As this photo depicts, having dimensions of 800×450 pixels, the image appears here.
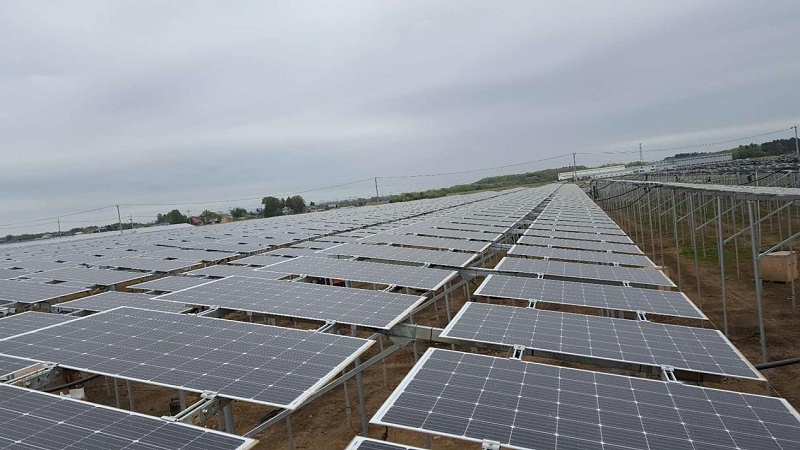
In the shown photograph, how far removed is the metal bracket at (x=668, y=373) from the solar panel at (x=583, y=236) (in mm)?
13647

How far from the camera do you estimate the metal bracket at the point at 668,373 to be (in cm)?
695

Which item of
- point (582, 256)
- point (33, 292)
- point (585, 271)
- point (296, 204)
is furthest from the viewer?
point (296, 204)

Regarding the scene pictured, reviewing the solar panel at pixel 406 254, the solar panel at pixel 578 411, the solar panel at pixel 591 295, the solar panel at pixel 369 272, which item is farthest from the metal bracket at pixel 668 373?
the solar panel at pixel 406 254

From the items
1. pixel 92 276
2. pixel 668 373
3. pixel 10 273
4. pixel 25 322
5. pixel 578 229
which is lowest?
pixel 668 373

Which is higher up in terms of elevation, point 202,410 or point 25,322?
point 25,322

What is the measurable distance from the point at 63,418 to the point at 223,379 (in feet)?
6.44

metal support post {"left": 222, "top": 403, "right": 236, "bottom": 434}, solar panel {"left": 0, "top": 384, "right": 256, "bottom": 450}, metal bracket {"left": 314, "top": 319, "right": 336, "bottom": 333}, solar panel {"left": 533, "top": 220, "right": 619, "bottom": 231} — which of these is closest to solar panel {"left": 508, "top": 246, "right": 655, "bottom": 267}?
solar panel {"left": 533, "top": 220, "right": 619, "bottom": 231}

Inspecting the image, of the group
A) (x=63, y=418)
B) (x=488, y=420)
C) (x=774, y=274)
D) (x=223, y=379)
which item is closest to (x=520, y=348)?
(x=488, y=420)

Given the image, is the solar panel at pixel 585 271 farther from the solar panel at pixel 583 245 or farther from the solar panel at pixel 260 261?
the solar panel at pixel 260 261

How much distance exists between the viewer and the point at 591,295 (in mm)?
11164

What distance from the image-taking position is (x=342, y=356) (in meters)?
7.48

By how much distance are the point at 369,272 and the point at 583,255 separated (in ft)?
26.2

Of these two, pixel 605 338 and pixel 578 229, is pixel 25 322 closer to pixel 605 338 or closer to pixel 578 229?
pixel 605 338

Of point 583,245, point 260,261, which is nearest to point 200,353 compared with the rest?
point 260,261
